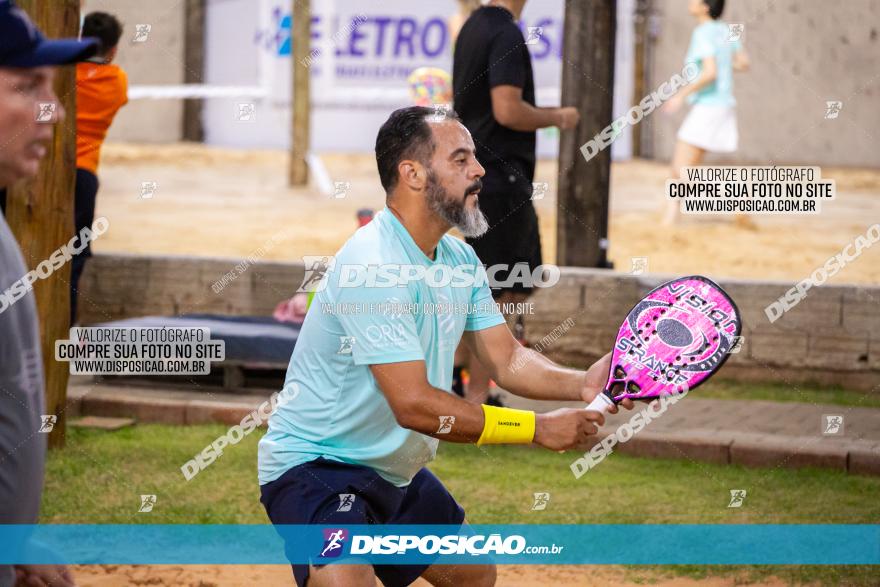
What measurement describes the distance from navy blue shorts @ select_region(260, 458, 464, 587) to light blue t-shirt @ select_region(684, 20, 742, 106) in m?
9.34

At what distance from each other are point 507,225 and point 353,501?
3.36 metres

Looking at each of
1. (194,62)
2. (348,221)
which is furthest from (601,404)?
(194,62)

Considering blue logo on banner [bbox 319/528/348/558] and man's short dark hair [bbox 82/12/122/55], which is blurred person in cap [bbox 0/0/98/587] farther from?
man's short dark hair [bbox 82/12/122/55]

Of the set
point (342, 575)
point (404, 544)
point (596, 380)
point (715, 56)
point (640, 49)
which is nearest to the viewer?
point (342, 575)

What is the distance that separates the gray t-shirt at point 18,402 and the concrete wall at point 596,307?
628 centimetres

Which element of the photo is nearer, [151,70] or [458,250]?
[458,250]

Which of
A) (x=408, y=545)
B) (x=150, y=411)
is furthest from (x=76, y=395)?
(x=408, y=545)

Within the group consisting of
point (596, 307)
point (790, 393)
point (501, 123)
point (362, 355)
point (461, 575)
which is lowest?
point (790, 393)

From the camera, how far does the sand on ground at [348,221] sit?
1228cm

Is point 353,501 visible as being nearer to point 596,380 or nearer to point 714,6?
point 596,380

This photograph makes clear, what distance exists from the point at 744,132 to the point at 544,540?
15.5 m

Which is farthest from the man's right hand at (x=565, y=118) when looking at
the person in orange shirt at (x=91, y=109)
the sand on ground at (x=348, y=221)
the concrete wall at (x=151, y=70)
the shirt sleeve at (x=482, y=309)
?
the concrete wall at (x=151, y=70)

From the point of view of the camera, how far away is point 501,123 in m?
7.11

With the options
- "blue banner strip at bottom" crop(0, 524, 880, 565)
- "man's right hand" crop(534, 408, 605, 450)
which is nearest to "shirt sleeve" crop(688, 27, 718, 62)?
"blue banner strip at bottom" crop(0, 524, 880, 565)
